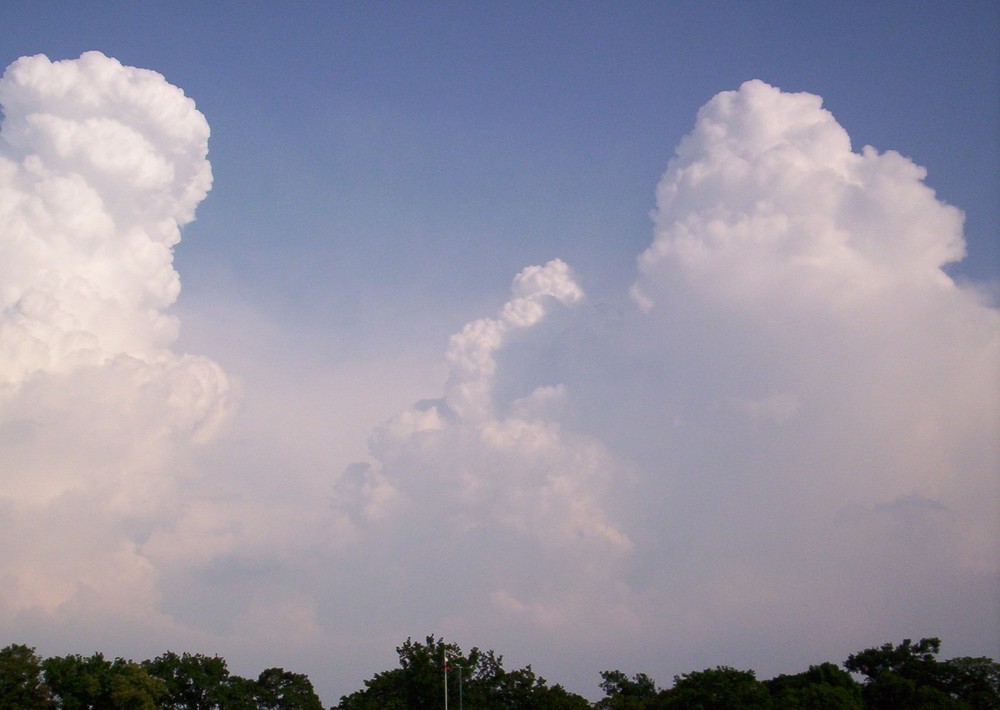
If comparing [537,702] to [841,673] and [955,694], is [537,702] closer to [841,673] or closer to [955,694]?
[841,673]

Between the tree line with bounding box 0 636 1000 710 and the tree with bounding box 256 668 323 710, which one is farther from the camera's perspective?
the tree with bounding box 256 668 323 710

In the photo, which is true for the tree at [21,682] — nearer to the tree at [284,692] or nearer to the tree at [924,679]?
the tree at [284,692]

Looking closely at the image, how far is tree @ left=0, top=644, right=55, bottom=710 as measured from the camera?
206 ft

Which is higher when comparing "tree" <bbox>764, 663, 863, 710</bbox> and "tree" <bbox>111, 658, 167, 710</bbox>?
"tree" <bbox>111, 658, 167, 710</bbox>

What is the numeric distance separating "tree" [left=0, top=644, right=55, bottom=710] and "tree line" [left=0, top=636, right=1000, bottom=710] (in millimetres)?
73

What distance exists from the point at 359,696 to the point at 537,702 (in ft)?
54.6

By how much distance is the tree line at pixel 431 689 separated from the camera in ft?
212

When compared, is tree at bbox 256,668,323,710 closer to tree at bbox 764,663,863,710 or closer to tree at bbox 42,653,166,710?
tree at bbox 42,653,166,710

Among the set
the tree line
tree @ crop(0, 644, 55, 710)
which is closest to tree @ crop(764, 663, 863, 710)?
the tree line

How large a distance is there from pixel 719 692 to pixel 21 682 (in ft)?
181

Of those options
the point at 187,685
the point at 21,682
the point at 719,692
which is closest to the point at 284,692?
the point at 187,685

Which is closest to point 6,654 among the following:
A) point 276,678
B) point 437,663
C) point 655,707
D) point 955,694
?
point 276,678

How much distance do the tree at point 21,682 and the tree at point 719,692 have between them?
50.3 meters

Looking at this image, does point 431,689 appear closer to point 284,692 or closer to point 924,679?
point 284,692
